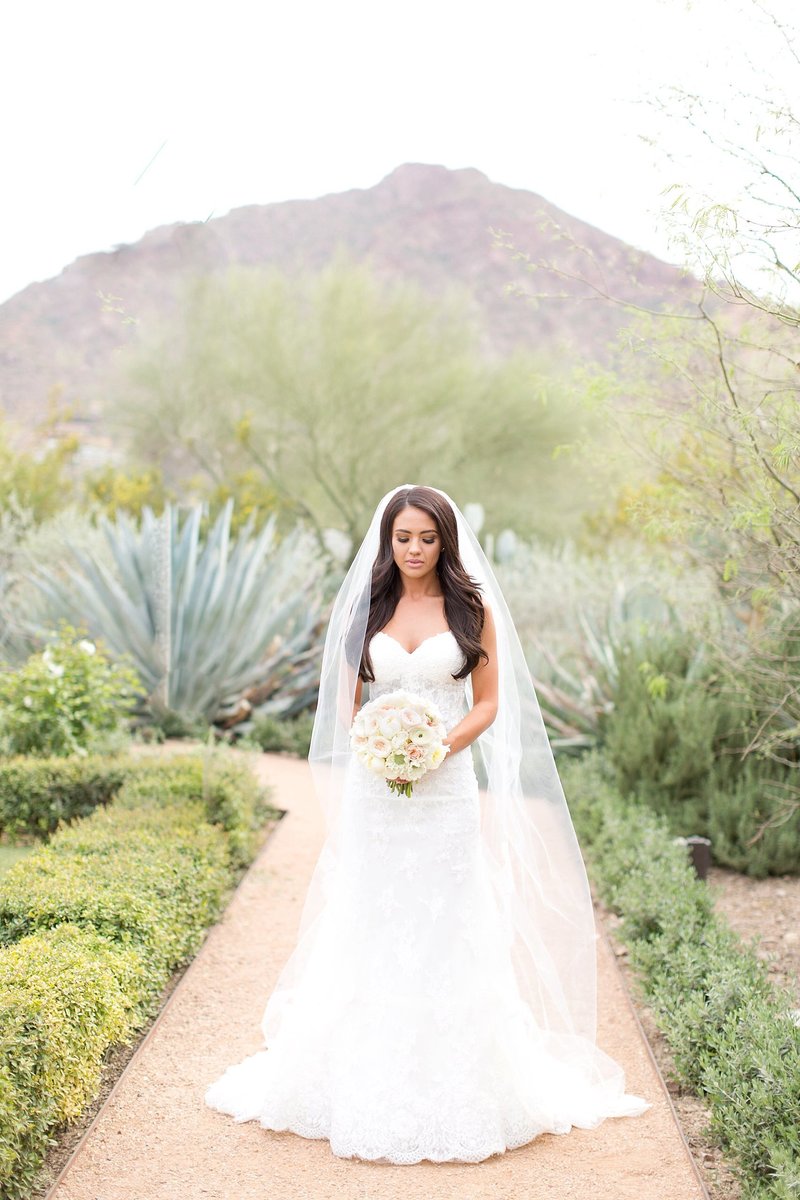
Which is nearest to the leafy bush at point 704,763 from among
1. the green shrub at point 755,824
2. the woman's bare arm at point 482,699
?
the green shrub at point 755,824

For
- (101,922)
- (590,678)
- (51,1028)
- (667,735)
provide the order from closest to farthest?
(51,1028), (101,922), (667,735), (590,678)

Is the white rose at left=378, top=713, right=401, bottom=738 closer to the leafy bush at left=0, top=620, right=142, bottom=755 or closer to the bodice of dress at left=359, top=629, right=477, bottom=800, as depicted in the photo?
the bodice of dress at left=359, top=629, right=477, bottom=800

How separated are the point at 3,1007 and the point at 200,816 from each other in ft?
10.2

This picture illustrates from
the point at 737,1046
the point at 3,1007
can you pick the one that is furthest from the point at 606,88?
the point at 3,1007

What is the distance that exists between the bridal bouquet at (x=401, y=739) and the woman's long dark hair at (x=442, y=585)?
0.29 metres

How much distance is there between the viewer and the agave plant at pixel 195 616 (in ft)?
34.4

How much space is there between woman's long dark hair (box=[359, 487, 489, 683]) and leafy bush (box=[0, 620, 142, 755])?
465cm

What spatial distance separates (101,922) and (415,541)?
2158 mm

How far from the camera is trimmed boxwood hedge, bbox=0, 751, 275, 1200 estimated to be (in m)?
3.53

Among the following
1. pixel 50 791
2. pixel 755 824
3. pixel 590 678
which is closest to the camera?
pixel 755 824

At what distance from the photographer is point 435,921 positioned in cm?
394

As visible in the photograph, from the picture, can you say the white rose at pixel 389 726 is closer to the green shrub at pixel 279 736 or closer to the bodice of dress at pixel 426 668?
the bodice of dress at pixel 426 668

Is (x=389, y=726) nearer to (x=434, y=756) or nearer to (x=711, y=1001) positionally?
(x=434, y=756)

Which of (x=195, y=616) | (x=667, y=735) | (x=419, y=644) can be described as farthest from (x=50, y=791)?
(x=419, y=644)
